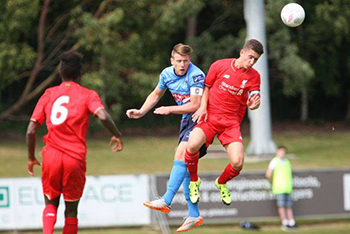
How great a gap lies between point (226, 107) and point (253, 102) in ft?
1.44

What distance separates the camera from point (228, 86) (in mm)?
8211

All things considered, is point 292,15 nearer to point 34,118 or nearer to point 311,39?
point 34,118

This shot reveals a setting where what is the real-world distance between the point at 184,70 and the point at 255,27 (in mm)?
17618

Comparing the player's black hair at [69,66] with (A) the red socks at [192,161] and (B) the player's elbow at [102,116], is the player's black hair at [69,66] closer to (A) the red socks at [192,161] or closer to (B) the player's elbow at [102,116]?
(B) the player's elbow at [102,116]

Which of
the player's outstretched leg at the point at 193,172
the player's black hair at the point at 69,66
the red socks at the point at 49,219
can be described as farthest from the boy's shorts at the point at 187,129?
the red socks at the point at 49,219

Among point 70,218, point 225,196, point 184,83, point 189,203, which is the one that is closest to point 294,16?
point 184,83

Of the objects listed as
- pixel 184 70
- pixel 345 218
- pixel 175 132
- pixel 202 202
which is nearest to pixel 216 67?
pixel 184 70

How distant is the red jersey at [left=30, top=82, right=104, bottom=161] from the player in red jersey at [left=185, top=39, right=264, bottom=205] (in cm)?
124

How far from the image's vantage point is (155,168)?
26.7 meters

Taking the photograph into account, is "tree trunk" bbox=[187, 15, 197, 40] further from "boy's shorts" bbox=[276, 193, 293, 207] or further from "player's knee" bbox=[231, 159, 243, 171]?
"player's knee" bbox=[231, 159, 243, 171]

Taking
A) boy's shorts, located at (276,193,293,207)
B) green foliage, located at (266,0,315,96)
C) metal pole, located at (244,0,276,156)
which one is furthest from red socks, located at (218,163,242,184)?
green foliage, located at (266,0,315,96)

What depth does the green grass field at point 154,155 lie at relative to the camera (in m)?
26.7

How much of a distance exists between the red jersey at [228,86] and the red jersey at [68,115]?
141 cm

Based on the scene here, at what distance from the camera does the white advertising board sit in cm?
1789
